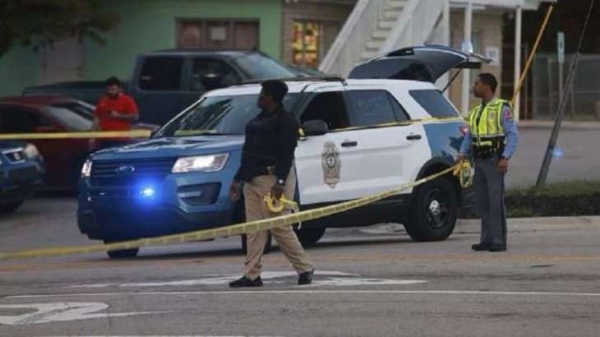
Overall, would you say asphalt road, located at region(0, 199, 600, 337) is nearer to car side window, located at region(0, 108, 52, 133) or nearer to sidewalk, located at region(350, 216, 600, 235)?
sidewalk, located at region(350, 216, 600, 235)

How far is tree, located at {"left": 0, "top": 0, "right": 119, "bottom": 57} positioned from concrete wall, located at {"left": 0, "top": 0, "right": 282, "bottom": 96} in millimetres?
1710

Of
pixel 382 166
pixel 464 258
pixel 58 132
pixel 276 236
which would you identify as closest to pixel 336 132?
pixel 382 166

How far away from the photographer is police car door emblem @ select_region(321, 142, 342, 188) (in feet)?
48.7

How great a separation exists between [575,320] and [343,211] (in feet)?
17.7

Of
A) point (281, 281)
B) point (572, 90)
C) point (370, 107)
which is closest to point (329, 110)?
point (370, 107)

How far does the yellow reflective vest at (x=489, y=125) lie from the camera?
14.0 metres

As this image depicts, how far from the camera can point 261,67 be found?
74.9 feet

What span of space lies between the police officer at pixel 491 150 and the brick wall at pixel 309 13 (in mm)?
17084

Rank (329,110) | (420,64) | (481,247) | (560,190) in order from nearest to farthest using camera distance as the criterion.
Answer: (481,247)
(329,110)
(420,64)
(560,190)

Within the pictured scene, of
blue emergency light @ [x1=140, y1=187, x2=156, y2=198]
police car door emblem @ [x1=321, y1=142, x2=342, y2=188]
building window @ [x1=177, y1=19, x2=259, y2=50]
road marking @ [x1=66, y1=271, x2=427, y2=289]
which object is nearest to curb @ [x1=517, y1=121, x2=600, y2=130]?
building window @ [x1=177, y1=19, x2=259, y2=50]

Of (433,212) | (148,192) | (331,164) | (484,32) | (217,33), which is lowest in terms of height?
(433,212)

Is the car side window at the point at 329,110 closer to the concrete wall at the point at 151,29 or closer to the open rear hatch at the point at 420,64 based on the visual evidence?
the open rear hatch at the point at 420,64

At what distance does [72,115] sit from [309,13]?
9.95 metres

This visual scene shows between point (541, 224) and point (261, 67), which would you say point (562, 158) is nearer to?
point (261, 67)
